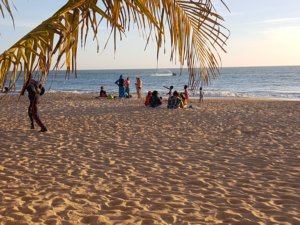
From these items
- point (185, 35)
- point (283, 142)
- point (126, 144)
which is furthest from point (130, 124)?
point (185, 35)

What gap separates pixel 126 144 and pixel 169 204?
415 cm

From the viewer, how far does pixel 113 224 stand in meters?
4.03

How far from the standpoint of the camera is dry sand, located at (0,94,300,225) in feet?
14.3

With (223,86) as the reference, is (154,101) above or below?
above

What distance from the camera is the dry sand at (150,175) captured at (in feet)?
14.3

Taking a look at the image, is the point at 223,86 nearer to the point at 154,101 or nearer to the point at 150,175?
the point at 154,101

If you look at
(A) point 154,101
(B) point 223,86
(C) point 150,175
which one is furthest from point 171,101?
(B) point 223,86

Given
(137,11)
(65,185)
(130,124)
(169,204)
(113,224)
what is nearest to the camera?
(137,11)

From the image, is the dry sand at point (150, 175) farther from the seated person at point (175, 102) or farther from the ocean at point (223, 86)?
the seated person at point (175, 102)

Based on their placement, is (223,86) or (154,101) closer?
(154,101)

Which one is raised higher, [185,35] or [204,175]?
[185,35]

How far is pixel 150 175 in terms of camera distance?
6.01 m

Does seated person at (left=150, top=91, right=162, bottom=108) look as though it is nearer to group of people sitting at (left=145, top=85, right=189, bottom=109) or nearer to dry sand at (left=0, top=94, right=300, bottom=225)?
group of people sitting at (left=145, top=85, right=189, bottom=109)

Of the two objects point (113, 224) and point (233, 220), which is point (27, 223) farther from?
point (233, 220)
